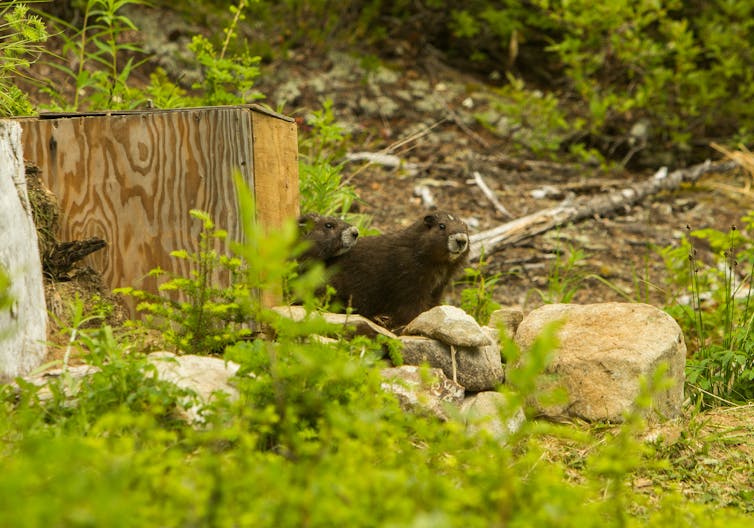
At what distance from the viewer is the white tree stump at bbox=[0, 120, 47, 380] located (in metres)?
3.66

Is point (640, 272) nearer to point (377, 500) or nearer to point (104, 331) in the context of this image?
point (104, 331)

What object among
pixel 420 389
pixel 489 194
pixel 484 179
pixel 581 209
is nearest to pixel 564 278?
pixel 581 209

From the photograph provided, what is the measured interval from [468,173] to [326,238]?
15.2 ft

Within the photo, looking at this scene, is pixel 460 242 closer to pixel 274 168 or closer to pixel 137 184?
pixel 274 168

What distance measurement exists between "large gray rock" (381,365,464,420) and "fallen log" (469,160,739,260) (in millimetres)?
2875

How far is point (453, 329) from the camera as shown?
4.30 m

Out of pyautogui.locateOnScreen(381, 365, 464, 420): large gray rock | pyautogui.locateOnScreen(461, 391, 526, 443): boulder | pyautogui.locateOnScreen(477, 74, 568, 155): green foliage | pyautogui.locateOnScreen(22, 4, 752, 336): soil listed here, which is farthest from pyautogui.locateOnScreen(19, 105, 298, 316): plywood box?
pyautogui.locateOnScreen(477, 74, 568, 155): green foliage

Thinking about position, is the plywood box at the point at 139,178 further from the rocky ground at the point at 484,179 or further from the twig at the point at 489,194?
the twig at the point at 489,194

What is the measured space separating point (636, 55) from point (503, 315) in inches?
249

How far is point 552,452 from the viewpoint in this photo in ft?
13.1

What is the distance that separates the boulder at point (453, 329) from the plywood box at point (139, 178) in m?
1.22

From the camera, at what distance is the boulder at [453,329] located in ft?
14.0

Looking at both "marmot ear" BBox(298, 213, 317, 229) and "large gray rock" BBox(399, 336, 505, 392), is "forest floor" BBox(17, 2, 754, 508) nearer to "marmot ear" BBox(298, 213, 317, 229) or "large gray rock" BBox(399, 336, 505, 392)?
"marmot ear" BBox(298, 213, 317, 229)

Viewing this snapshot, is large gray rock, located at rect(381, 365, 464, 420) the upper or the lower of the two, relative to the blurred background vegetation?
lower
